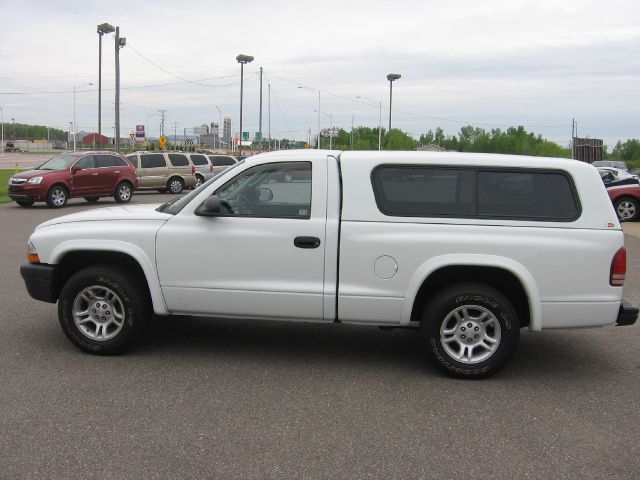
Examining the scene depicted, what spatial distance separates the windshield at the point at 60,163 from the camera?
69.6 feet

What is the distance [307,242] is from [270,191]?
1.88 ft

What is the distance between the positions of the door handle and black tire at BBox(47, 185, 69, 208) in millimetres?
17241

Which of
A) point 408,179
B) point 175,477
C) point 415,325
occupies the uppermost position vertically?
point 408,179

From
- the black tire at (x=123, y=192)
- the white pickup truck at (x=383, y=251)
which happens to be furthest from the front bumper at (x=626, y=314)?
the black tire at (x=123, y=192)

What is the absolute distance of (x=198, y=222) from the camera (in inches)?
217

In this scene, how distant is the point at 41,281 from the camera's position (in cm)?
573

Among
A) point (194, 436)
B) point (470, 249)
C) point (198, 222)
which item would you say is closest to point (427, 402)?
point (470, 249)

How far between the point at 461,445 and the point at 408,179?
7.16 feet

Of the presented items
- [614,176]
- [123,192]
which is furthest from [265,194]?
[123,192]

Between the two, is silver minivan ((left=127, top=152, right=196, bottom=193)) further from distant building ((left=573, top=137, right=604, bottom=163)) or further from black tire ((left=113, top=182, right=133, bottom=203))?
distant building ((left=573, top=137, right=604, bottom=163))

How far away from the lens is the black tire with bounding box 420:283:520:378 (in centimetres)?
522

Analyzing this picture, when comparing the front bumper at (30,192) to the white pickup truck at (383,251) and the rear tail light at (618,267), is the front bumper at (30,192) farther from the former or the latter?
the rear tail light at (618,267)

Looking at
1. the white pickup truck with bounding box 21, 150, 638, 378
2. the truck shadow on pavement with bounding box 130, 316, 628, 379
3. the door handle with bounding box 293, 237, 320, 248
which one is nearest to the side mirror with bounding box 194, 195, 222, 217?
the white pickup truck with bounding box 21, 150, 638, 378

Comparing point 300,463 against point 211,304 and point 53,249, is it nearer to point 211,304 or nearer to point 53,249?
point 211,304
